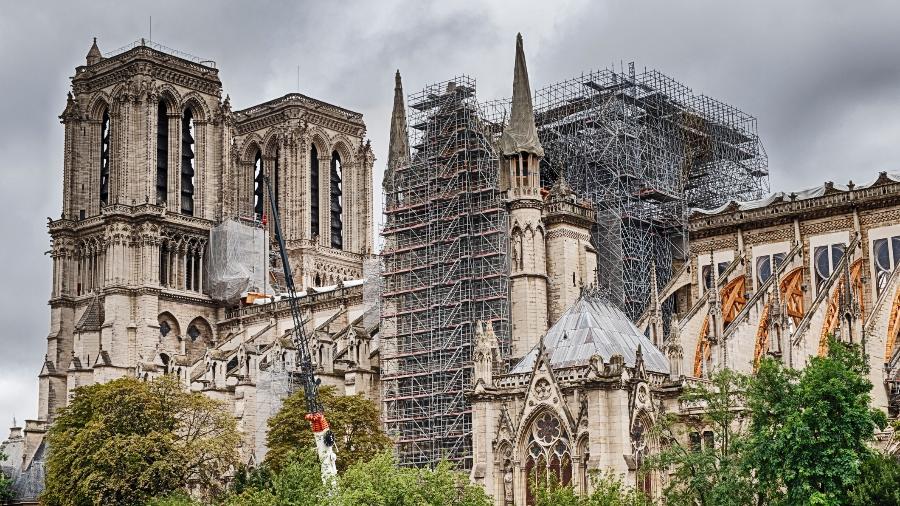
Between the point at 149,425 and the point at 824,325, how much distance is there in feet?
91.4

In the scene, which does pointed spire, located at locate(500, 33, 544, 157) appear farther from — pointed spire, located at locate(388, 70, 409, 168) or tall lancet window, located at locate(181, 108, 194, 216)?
tall lancet window, located at locate(181, 108, 194, 216)

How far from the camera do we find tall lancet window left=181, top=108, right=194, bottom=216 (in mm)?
92250

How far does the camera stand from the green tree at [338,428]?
201 ft

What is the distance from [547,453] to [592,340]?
4.44 m

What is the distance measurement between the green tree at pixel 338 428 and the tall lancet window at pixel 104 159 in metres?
31.2

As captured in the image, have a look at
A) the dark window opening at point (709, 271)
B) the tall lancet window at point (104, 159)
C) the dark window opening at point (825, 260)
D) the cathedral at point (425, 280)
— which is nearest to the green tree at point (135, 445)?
the cathedral at point (425, 280)

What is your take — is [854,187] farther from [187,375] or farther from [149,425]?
[187,375]

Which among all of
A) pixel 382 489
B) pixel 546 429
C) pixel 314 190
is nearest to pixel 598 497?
pixel 382 489

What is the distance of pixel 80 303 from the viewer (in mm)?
89938

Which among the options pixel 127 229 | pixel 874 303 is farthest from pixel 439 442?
pixel 127 229

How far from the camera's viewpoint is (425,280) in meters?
64.2

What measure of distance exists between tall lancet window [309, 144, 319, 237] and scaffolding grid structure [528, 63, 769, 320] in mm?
29838

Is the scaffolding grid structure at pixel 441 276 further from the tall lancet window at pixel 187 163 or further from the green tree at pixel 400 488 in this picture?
the tall lancet window at pixel 187 163

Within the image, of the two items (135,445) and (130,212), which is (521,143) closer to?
(135,445)
